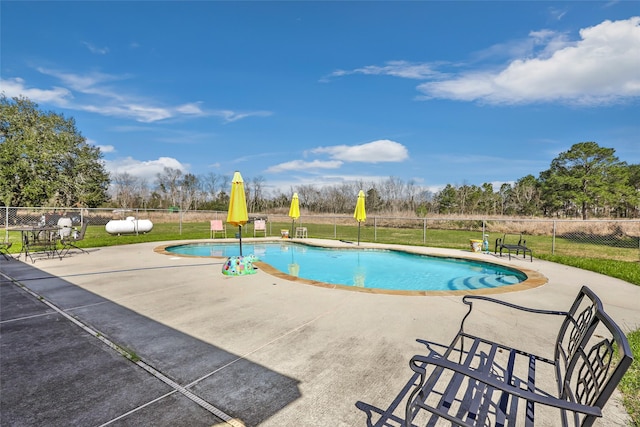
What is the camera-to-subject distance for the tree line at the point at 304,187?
2686cm

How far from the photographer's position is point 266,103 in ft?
84.8

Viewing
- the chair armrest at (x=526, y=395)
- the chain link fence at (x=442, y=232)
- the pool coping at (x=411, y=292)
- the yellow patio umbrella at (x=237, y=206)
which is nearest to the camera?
the chair armrest at (x=526, y=395)

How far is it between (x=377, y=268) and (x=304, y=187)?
45806mm

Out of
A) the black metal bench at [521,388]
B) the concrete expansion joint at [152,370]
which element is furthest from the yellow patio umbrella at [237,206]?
the black metal bench at [521,388]

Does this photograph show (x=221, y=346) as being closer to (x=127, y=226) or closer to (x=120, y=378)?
(x=120, y=378)

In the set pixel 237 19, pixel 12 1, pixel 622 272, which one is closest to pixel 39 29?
pixel 12 1

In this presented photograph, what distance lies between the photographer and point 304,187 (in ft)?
180

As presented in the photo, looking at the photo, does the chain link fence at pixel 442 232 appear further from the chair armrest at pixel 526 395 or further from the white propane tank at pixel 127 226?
the chair armrest at pixel 526 395

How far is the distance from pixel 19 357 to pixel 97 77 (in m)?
19.1

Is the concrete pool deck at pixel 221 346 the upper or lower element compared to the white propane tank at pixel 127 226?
lower

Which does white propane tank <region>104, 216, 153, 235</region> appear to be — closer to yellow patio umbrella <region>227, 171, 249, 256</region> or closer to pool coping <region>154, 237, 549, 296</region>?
pool coping <region>154, 237, 549, 296</region>

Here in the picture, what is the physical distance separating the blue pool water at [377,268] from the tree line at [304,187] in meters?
24.8

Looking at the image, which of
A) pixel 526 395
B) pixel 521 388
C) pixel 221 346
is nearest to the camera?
pixel 526 395

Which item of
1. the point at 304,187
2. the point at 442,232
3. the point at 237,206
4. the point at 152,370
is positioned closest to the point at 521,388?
the point at 152,370
